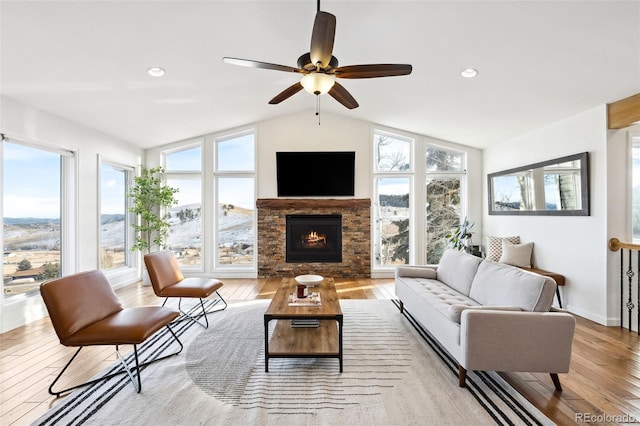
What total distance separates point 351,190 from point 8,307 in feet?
16.3

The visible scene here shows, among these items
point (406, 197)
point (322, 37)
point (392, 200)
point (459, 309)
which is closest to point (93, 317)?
point (322, 37)

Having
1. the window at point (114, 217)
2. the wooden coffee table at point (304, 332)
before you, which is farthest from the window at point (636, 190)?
the window at point (114, 217)

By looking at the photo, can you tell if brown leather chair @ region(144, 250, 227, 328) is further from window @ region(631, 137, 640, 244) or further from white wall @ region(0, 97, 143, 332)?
window @ region(631, 137, 640, 244)

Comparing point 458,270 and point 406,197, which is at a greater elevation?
point 406,197

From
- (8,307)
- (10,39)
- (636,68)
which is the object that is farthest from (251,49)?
(8,307)

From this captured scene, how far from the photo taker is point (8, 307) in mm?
3318

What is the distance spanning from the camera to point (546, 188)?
13.7 feet

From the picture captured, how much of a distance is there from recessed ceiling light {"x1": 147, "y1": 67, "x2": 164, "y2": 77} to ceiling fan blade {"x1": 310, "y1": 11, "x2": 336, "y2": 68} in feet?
6.85

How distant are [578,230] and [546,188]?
74cm

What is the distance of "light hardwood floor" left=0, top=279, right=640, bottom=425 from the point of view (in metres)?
1.97

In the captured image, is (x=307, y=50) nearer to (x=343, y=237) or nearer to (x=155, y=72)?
(x=155, y=72)

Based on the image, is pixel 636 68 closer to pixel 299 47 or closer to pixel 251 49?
pixel 299 47

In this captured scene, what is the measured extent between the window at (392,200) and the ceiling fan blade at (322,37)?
4.03 m

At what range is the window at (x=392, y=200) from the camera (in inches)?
237
